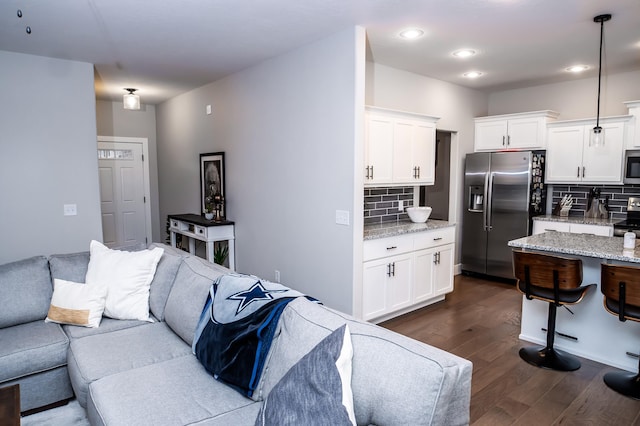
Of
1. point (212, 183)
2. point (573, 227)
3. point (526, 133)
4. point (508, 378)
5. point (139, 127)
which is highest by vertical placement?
point (139, 127)

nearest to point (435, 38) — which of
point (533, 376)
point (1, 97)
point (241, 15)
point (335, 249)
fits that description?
point (241, 15)

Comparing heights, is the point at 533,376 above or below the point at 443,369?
below

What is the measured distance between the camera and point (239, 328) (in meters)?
1.90

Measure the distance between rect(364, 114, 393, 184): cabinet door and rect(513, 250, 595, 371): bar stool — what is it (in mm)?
1508

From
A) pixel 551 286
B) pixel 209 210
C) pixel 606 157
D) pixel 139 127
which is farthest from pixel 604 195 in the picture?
pixel 139 127

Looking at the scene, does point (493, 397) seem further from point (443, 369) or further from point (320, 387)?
point (320, 387)

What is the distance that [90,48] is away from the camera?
12.7ft

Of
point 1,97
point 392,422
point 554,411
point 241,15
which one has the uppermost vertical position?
point 241,15

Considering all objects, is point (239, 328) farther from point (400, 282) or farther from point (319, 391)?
point (400, 282)

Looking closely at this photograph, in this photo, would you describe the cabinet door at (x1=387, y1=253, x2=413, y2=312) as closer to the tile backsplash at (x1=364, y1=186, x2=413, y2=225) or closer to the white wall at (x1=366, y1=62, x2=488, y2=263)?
the tile backsplash at (x1=364, y1=186, x2=413, y2=225)

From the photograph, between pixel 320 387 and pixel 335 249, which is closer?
pixel 320 387

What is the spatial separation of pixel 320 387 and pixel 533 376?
242 centimetres

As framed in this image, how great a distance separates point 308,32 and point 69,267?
265 centimetres

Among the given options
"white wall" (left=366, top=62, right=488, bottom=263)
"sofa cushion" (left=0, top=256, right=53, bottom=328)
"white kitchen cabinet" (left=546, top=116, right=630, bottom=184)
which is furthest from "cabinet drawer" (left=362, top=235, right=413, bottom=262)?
"white kitchen cabinet" (left=546, top=116, right=630, bottom=184)
